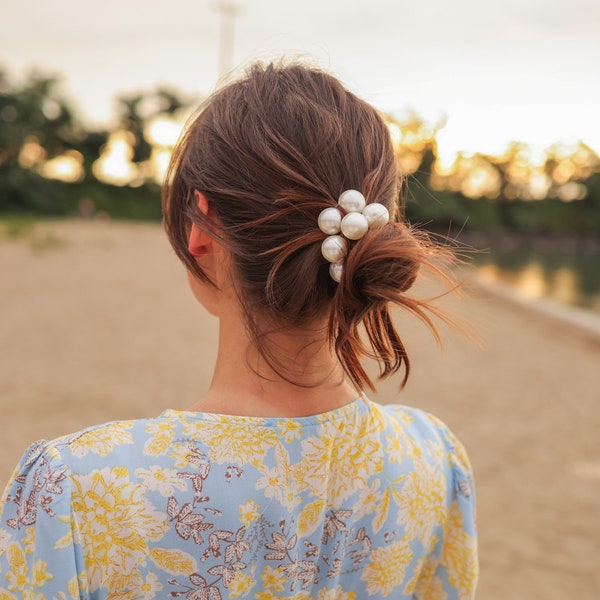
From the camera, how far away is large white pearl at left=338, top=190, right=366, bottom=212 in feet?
2.80

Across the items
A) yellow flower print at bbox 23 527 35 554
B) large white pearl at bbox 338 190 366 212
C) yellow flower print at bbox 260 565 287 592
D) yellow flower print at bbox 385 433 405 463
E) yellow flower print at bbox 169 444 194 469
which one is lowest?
yellow flower print at bbox 260 565 287 592

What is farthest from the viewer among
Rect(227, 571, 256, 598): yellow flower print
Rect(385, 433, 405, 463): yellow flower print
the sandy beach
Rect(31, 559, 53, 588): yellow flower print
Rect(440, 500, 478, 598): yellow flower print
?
the sandy beach

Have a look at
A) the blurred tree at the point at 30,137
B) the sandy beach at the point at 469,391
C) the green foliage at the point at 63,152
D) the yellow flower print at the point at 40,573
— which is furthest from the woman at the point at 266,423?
the blurred tree at the point at 30,137

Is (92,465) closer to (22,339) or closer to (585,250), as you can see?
(22,339)

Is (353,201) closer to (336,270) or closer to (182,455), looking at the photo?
(336,270)

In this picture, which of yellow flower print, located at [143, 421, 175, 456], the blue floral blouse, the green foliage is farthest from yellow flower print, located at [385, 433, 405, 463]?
the green foliage

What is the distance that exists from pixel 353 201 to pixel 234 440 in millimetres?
328

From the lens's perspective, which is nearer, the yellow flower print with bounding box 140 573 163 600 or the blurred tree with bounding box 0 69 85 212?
the yellow flower print with bounding box 140 573 163 600

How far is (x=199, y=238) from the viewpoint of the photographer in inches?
36.9

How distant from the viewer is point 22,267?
11836 mm

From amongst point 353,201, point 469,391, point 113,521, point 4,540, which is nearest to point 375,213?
point 353,201

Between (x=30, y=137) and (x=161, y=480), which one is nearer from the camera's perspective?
(x=161, y=480)

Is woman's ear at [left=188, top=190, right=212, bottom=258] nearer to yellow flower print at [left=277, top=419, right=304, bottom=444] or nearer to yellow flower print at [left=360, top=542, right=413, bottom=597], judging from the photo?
yellow flower print at [left=277, top=419, right=304, bottom=444]

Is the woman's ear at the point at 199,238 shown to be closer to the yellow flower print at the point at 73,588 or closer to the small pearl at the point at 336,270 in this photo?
the small pearl at the point at 336,270
